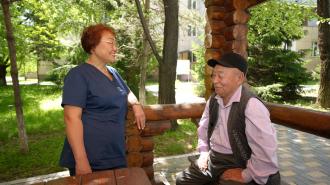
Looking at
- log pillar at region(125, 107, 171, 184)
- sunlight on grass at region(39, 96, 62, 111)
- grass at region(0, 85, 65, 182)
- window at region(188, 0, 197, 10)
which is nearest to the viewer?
log pillar at region(125, 107, 171, 184)

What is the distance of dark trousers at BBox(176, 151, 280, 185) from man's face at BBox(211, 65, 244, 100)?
1.80ft

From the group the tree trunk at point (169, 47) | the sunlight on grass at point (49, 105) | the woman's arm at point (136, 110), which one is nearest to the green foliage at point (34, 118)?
the sunlight on grass at point (49, 105)

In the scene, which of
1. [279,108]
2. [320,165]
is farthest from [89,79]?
[320,165]

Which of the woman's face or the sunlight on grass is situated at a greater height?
the woman's face

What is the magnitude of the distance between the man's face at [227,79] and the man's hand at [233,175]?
1.97 ft

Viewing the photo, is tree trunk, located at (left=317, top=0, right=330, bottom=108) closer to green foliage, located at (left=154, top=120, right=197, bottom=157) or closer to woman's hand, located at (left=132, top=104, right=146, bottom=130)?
green foliage, located at (left=154, top=120, right=197, bottom=157)

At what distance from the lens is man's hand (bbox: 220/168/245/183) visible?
2.55 m

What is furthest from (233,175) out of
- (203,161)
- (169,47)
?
(169,47)

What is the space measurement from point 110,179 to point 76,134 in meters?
0.40

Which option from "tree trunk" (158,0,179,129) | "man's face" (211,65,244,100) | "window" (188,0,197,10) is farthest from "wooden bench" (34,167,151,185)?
"window" (188,0,197,10)

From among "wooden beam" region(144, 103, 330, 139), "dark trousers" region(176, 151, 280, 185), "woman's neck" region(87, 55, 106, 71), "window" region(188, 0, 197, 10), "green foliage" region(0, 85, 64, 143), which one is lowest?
"green foliage" region(0, 85, 64, 143)

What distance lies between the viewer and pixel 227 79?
263 centimetres

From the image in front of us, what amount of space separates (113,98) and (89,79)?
0.75ft

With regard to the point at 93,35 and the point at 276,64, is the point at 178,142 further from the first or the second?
the point at 276,64
